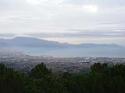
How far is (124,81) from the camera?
2705 centimetres

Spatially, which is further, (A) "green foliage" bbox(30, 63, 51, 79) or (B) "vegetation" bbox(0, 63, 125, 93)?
(A) "green foliage" bbox(30, 63, 51, 79)

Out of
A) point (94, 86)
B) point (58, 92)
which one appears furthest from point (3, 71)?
point (94, 86)

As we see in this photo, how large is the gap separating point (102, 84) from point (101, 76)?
107cm

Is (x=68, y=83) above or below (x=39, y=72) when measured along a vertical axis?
below

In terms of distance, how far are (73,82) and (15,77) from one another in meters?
4.60

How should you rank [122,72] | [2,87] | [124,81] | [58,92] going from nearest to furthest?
[2,87] → [58,92] → [124,81] → [122,72]

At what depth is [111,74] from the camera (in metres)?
28.6

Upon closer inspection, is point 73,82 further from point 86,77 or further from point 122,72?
point 122,72

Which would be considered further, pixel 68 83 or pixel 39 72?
pixel 39 72

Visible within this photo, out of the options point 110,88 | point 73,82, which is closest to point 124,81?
point 110,88

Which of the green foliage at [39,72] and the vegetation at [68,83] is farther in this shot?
the green foliage at [39,72]

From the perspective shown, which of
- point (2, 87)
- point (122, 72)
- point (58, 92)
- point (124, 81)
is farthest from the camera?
point (122, 72)

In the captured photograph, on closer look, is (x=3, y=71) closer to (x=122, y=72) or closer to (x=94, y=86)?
(x=94, y=86)

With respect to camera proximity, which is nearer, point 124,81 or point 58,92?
point 58,92
